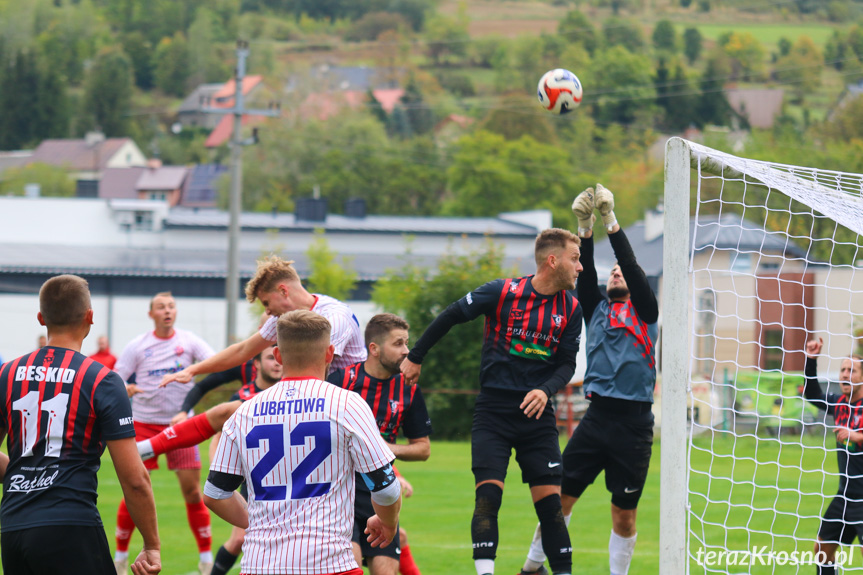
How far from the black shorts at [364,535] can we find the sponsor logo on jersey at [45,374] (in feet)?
6.38

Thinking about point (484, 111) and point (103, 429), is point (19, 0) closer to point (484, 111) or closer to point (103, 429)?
point (484, 111)

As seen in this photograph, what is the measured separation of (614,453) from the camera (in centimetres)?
621

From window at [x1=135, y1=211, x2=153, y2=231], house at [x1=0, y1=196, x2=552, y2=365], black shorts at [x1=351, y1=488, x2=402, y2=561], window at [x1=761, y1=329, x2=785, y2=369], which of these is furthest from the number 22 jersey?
window at [x1=135, y1=211, x2=153, y2=231]

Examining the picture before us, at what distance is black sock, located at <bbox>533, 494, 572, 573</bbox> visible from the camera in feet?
17.9

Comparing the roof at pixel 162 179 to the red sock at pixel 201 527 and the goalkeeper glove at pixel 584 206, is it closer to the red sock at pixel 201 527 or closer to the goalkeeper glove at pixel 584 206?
the red sock at pixel 201 527

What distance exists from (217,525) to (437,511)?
2594 millimetres

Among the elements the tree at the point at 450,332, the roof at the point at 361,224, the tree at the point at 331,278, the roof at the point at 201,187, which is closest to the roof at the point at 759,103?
the roof at the point at 201,187

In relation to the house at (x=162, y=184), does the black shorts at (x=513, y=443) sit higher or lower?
lower

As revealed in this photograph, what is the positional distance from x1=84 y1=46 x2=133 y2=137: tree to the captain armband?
377 ft

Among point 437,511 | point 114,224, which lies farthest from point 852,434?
point 114,224

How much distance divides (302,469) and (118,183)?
284 ft

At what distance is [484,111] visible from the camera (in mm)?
107688

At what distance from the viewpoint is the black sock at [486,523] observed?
5.49 m

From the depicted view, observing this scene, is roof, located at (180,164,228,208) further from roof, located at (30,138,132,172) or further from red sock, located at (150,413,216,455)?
red sock, located at (150,413,216,455)
